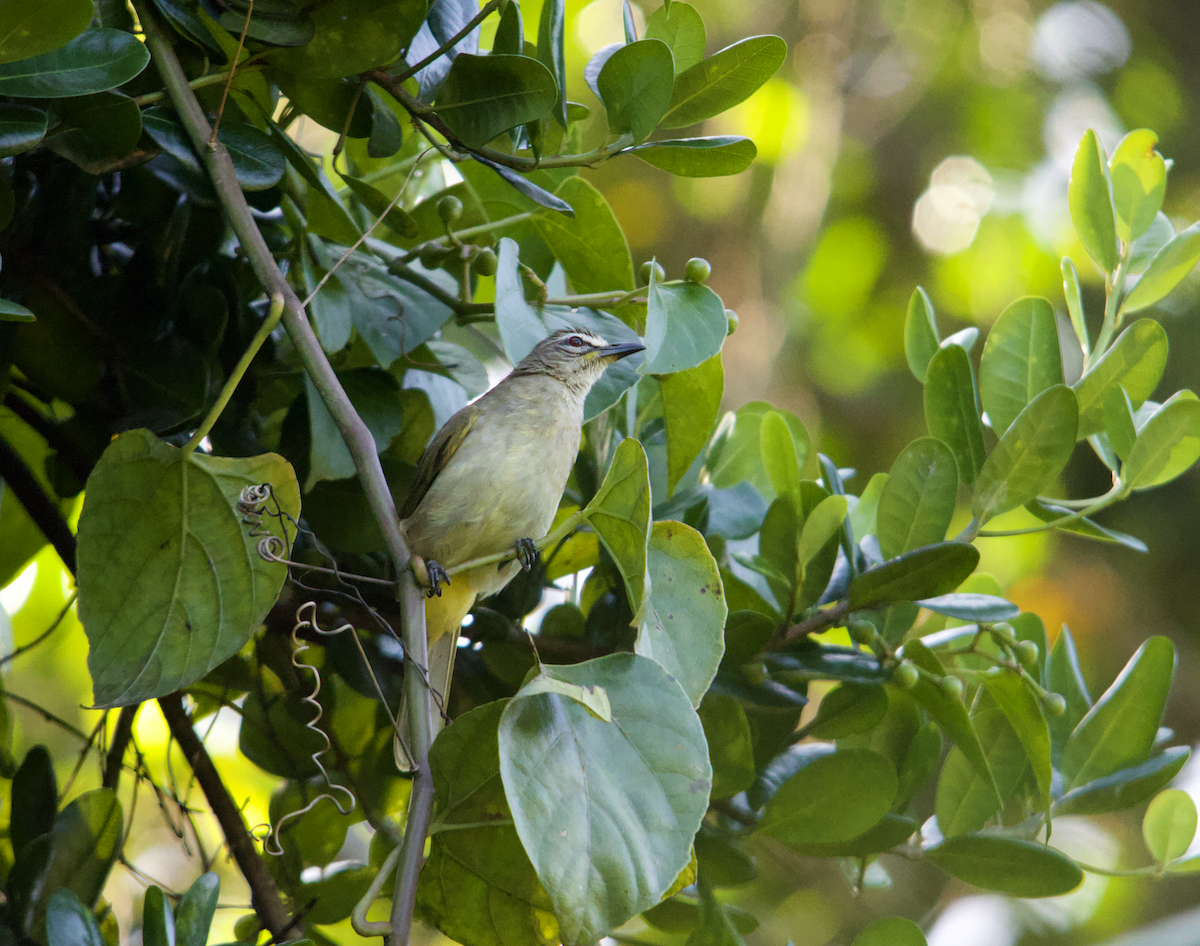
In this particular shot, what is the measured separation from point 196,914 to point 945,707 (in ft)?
2.97

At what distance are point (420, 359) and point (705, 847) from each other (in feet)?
2.57

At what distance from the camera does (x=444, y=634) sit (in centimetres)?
166

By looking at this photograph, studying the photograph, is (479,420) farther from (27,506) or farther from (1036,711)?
(1036,711)

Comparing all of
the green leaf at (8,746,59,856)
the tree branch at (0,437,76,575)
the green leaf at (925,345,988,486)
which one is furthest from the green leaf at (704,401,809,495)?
the green leaf at (8,746,59,856)

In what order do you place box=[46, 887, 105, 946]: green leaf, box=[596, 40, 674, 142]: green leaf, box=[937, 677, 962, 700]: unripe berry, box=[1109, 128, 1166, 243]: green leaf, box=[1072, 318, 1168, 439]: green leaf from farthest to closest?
box=[1109, 128, 1166, 243]: green leaf < box=[1072, 318, 1168, 439]: green leaf < box=[937, 677, 962, 700]: unripe berry < box=[596, 40, 674, 142]: green leaf < box=[46, 887, 105, 946]: green leaf

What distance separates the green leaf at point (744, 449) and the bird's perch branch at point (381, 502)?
34.0 inches

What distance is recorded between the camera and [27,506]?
136cm

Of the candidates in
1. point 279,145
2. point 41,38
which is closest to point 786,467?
point 279,145

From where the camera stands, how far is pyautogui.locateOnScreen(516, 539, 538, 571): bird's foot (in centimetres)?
143

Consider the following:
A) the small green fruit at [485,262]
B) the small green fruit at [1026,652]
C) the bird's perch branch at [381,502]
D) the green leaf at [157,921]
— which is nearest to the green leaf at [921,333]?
the small green fruit at [1026,652]

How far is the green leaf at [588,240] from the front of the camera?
4.41 feet

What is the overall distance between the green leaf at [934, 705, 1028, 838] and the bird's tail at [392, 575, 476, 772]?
74 cm

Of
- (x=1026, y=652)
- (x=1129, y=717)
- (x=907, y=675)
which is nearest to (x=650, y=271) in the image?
(x=907, y=675)

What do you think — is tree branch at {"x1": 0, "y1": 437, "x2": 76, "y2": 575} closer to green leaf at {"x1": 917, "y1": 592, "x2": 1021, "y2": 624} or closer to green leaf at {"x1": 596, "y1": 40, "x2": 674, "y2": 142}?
green leaf at {"x1": 596, "y1": 40, "x2": 674, "y2": 142}
